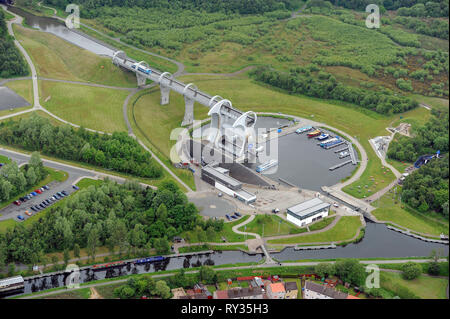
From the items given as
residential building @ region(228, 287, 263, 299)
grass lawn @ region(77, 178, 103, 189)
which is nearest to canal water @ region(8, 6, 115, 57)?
grass lawn @ region(77, 178, 103, 189)

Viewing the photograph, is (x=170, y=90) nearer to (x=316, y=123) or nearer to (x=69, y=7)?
(x=316, y=123)

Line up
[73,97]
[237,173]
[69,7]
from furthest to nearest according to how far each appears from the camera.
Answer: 1. [69,7]
2. [73,97]
3. [237,173]

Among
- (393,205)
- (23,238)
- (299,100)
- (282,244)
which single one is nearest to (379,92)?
(299,100)

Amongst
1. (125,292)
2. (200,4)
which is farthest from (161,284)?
(200,4)

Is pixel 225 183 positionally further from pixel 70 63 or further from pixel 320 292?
pixel 70 63

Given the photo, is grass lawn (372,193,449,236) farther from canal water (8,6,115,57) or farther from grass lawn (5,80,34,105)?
canal water (8,6,115,57)

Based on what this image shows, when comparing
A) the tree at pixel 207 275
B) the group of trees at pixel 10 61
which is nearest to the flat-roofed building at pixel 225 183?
the tree at pixel 207 275
